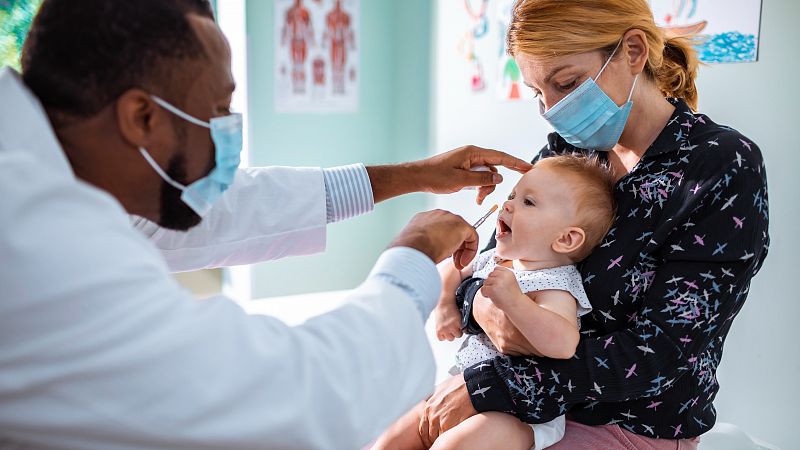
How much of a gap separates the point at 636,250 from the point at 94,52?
1.04 metres

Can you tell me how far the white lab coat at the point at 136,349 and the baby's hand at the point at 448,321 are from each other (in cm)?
58

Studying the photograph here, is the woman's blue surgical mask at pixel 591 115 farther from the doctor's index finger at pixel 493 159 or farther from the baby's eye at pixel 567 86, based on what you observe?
the doctor's index finger at pixel 493 159

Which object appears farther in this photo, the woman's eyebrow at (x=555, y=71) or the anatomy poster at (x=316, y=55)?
the anatomy poster at (x=316, y=55)

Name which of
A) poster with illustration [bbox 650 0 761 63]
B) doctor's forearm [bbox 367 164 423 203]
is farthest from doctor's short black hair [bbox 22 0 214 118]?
poster with illustration [bbox 650 0 761 63]

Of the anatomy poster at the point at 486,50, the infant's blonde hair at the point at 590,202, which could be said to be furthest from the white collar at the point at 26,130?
the anatomy poster at the point at 486,50

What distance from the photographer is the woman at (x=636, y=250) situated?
1323mm

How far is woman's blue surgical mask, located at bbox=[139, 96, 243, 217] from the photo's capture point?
1.19 m

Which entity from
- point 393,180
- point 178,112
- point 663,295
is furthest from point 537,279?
point 178,112

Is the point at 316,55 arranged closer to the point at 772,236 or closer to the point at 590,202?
the point at 772,236

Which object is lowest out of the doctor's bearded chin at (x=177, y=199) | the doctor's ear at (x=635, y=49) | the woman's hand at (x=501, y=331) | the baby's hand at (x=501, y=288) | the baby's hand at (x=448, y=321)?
the baby's hand at (x=448, y=321)

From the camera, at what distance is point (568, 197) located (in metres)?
1.50

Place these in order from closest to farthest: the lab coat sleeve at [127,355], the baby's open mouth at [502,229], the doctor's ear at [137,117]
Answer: the lab coat sleeve at [127,355], the doctor's ear at [137,117], the baby's open mouth at [502,229]

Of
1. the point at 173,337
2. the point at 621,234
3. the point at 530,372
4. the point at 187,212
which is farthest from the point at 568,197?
the point at 173,337

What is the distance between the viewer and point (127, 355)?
83cm
